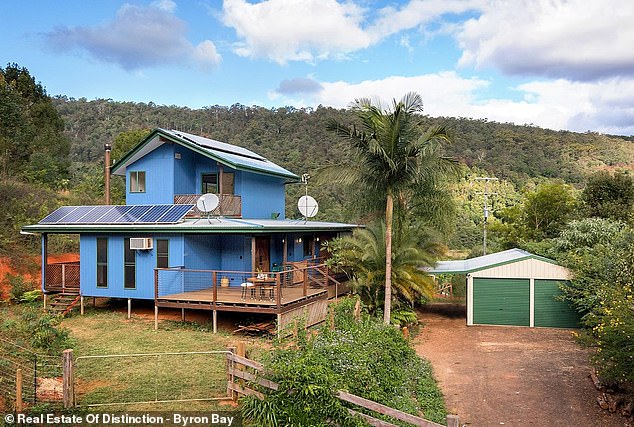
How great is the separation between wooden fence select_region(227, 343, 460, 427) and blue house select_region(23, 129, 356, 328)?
509 centimetres

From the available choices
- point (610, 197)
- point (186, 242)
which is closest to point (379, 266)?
point (186, 242)

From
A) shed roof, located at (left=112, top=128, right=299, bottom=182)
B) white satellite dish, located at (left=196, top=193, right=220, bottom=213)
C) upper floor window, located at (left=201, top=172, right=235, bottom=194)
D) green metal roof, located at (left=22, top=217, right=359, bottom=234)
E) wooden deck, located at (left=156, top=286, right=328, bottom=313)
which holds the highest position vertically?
shed roof, located at (left=112, top=128, right=299, bottom=182)

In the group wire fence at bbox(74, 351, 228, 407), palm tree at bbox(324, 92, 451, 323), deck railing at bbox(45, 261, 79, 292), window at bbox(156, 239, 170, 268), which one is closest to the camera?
wire fence at bbox(74, 351, 228, 407)

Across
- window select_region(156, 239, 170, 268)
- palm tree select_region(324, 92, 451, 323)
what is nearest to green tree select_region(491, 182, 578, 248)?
palm tree select_region(324, 92, 451, 323)

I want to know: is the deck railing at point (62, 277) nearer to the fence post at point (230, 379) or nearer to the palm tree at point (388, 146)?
the palm tree at point (388, 146)

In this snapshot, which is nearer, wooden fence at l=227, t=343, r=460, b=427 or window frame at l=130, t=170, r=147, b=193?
wooden fence at l=227, t=343, r=460, b=427

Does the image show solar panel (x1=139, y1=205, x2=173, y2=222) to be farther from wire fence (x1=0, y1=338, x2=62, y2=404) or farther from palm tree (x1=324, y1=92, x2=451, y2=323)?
wire fence (x1=0, y1=338, x2=62, y2=404)

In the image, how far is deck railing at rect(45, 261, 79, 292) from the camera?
1786 centimetres

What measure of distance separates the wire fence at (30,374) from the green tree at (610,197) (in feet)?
83.9

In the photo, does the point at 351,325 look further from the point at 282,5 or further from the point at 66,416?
the point at 282,5

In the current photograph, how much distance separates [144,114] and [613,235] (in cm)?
5794

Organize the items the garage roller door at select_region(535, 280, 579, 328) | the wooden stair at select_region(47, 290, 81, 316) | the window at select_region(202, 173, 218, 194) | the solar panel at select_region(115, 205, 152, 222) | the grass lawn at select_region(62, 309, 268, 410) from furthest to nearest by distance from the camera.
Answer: the window at select_region(202, 173, 218, 194), the garage roller door at select_region(535, 280, 579, 328), the wooden stair at select_region(47, 290, 81, 316), the solar panel at select_region(115, 205, 152, 222), the grass lawn at select_region(62, 309, 268, 410)

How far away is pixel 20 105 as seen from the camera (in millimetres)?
33156

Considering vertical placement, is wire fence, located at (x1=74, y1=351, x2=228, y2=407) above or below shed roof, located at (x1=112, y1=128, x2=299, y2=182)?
below
